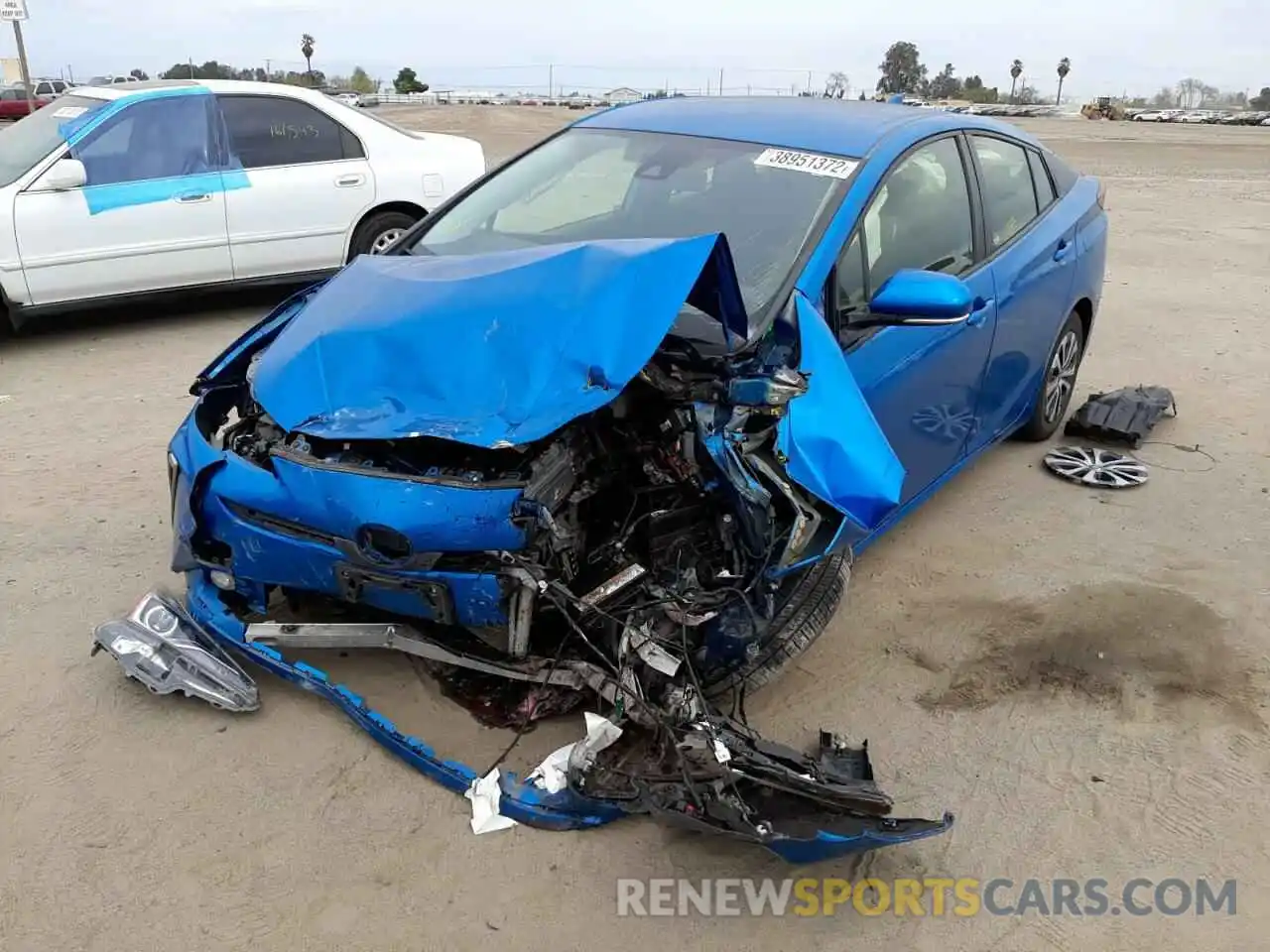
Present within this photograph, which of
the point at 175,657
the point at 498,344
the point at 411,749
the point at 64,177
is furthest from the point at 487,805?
the point at 64,177

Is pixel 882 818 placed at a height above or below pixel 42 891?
above

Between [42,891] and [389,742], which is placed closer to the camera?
[42,891]

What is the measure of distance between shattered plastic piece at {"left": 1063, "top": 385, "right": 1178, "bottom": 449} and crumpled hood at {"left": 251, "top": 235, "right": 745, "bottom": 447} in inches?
118

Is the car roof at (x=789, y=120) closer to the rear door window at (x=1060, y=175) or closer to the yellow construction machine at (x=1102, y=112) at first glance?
the rear door window at (x=1060, y=175)

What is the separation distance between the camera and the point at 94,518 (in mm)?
4035

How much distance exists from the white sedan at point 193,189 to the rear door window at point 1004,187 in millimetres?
4290

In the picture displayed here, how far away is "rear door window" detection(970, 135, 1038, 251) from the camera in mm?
4008

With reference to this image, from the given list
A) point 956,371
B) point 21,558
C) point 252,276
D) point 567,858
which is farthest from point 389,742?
point 252,276

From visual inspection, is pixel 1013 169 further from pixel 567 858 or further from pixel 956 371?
pixel 567 858

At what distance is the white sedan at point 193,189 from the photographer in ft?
19.8

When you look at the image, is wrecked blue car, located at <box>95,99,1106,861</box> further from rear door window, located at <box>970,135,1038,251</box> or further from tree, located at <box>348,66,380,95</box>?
tree, located at <box>348,66,380,95</box>

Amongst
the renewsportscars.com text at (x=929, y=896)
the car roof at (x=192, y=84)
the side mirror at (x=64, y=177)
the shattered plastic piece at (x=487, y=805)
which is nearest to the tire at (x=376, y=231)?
the car roof at (x=192, y=84)

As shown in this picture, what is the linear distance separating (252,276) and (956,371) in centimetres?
499

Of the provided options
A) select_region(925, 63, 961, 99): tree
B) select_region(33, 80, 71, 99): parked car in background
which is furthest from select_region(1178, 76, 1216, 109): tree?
select_region(33, 80, 71, 99): parked car in background
